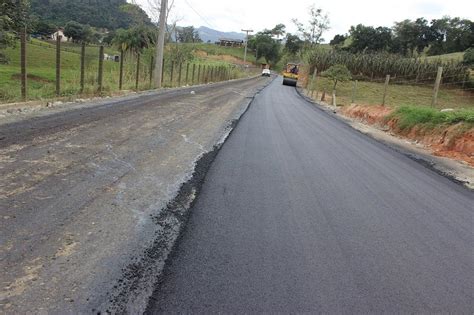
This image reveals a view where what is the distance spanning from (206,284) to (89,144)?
4300 mm

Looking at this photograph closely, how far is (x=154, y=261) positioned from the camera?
10.2 ft

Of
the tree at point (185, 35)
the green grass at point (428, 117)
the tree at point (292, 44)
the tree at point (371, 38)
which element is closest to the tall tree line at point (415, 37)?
the tree at point (371, 38)

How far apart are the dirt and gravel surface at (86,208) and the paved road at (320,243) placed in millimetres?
284

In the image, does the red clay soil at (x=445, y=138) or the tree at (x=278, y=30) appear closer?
the red clay soil at (x=445, y=138)

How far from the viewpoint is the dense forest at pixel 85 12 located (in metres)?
112

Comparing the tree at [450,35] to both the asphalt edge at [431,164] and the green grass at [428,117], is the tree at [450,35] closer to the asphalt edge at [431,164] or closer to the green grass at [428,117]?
the green grass at [428,117]

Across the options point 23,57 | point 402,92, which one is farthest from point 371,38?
point 23,57

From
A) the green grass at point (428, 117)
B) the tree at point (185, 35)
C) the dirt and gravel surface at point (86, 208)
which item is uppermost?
the tree at point (185, 35)

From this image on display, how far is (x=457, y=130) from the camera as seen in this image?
10750mm

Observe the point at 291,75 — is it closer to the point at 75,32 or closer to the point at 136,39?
the point at 136,39

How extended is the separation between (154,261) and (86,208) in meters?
1.18

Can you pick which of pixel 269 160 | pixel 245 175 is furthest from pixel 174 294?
pixel 269 160

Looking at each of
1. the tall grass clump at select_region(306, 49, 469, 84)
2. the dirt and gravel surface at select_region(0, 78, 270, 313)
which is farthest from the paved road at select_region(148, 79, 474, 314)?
the tall grass clump at select_region(306, 49, 469, 84)

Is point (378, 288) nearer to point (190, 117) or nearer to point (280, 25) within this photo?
point (190, 117)
